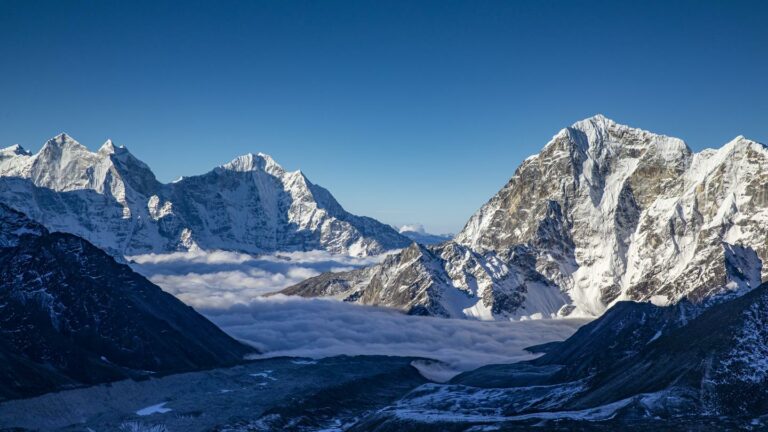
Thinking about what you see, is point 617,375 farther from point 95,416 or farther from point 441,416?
point 95,416

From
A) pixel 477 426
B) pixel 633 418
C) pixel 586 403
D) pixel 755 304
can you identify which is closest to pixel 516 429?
pixel 477 426

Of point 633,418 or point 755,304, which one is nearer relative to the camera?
point 633,418

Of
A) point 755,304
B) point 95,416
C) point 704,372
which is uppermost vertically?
point 755,304

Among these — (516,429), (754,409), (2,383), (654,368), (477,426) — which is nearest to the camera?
(754,409)

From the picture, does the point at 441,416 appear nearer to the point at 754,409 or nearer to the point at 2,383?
the point at 754,409

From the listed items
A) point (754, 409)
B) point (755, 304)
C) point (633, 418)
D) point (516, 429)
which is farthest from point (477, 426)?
point (755, 304)

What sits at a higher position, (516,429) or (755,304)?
(755,304)

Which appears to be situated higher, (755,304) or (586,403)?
(755,304)

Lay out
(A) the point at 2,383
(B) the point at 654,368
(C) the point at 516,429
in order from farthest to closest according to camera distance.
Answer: (A) the point at 2,383
(B) the point at 654,368
(C) the point at 516,429

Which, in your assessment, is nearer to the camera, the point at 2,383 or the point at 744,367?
the point at 744,367
